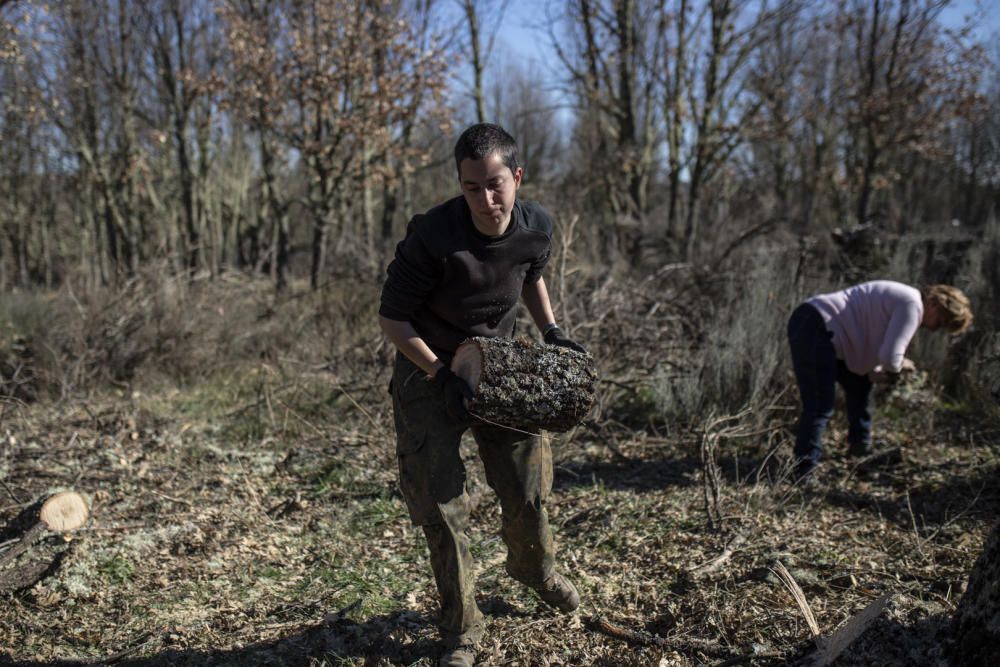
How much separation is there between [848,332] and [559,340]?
231 cm

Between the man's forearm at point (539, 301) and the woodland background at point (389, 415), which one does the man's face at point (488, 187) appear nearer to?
the man's forearm at point (539, 301)

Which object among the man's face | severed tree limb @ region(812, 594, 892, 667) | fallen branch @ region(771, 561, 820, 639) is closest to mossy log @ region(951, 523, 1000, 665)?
severed tree limb @ region(812, 594, 892, 667)

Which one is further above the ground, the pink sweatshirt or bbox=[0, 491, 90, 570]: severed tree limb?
the pink sweatshirt

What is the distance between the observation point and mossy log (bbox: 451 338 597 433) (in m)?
2.26

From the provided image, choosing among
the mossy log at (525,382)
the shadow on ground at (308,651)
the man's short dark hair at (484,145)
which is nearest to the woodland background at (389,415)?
the shadow on ground at (308,651)

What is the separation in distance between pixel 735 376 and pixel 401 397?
3.27 metres

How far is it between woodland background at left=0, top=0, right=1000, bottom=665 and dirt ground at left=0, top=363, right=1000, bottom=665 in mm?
17

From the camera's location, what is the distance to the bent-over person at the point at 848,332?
3.97 meters

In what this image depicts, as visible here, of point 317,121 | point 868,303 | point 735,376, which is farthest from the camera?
point 317,121

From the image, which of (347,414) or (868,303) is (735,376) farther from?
(347,414)

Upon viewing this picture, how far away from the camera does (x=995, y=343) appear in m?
5.62

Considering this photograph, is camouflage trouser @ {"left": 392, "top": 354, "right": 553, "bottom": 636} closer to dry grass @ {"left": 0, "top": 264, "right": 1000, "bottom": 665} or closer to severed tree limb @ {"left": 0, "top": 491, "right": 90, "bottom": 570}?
dry grass @ {"left": 0, "top": 264, "right": 1000, "bottom": 665}

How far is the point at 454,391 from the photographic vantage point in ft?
7.41

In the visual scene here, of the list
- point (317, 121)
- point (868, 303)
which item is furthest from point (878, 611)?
point (317, 121)
